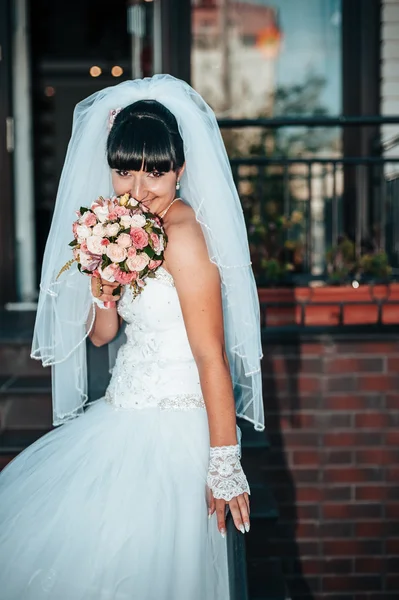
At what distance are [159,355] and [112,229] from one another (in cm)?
49

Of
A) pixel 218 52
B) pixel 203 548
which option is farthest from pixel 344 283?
pixel 218 52

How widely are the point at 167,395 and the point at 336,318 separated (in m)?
1.87

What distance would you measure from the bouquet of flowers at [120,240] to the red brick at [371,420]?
7.28 ft

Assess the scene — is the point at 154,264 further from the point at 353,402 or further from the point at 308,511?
the point at 308,511

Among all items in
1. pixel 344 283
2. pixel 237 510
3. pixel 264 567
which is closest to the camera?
pixel 237 510

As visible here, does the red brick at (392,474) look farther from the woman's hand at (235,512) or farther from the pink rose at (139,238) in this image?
the pink rose at (139,238)

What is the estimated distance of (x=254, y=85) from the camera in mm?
6129

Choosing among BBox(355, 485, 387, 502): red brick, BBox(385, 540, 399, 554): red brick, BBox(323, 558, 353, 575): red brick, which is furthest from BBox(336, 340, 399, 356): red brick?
BBox(323, 558, 353, 575): red brick

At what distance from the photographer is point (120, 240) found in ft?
6.44

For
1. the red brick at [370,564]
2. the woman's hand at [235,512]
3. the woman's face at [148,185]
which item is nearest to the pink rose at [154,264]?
the woman's face at [148,185]

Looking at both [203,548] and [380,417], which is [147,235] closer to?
[203,548]

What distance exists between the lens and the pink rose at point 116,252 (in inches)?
77.3

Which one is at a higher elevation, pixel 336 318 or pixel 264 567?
pixel 336 318

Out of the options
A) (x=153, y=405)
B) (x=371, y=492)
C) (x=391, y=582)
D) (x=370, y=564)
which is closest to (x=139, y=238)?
(x=153, y=405)
